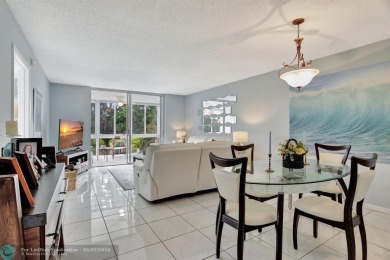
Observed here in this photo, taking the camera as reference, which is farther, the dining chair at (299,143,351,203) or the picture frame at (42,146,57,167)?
the dining chair at (299,143,351,203)

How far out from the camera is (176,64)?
4.04m

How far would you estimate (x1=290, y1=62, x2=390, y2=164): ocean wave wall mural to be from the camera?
3.00m

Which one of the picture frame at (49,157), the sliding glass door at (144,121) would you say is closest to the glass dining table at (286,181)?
the picture frame at (49,157)

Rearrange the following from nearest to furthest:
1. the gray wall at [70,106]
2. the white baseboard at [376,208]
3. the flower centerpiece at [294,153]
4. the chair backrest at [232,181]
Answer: the chair backrest at [232,181], the flower centerpiece at [294,153], the white baseboard at [376,208], the gray wall at [70,106]

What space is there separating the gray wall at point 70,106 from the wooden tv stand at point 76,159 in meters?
0.61

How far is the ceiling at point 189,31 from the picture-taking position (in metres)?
2.11

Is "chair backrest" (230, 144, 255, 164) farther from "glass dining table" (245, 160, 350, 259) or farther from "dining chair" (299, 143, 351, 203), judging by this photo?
"dining chair" (299, 143, 351, 203)

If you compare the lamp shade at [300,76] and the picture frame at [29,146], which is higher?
the lamp shade at [300,76]

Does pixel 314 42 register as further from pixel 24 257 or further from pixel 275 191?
pixel 24 257

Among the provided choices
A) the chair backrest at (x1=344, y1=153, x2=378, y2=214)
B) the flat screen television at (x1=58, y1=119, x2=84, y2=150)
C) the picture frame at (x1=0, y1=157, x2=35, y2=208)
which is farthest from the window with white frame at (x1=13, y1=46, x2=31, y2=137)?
the chair backrest at (x1=344, y1=153, x2=378, y2=214)

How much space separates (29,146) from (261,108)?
4.30 metres

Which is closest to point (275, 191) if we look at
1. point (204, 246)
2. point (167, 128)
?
point (204, 246)

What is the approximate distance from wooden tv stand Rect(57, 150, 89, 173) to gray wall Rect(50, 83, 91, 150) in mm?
611

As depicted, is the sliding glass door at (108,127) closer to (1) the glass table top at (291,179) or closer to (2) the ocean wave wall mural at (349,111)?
(2) the ocean wave wall mural at (349,111)
